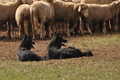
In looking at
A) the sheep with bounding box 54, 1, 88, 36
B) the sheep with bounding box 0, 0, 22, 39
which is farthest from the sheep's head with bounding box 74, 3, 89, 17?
the sheep with bounding box 0, 0, 22, 39

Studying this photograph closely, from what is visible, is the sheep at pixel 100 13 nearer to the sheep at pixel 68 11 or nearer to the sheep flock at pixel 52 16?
the sheep flock at pixel 52 16

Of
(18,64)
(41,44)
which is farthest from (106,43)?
(18,64)

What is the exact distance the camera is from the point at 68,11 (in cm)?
2277

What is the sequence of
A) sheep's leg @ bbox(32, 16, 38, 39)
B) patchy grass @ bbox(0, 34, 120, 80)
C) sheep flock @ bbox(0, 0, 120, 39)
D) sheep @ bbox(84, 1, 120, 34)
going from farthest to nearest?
1. sheep @ bbox(84, 1, 120, 34)
2. sheep flock @ bbox(0, 0, 120, 39)
3. sheep's leg @ bbox(32, 16, 38, 39)
4. patchy grass @ bbox(0, 34, 120, 80)

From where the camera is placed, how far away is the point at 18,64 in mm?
11414

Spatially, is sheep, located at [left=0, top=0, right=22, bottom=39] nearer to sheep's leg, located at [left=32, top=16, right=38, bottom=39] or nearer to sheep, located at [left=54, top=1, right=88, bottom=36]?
sheep's leg, located at [left=32, top=16, right=38, bottom=39]

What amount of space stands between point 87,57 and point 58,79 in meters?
3.59

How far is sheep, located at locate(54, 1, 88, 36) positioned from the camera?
22562 mm

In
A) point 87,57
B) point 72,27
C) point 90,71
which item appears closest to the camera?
point 90,71

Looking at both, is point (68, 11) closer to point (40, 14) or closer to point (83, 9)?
point (83, 9)

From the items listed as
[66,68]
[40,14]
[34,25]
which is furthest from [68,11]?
[66,68]

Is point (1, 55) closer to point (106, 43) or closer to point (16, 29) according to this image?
point (106, 43)

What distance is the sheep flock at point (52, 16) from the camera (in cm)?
2019

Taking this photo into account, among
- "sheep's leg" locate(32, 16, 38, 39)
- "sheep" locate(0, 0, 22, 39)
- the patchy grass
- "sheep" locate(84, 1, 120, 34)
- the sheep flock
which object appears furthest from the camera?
"sheep" locate(84, 1, 120, 34)
